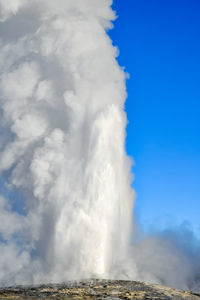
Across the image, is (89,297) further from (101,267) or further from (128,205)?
(128,205)

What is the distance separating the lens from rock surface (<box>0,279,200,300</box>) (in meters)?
33.2

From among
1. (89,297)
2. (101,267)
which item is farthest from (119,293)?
(101,267)

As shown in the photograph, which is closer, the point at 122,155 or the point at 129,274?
the point at 129,274

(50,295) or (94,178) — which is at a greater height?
(94,178)

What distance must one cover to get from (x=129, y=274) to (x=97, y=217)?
10.9m

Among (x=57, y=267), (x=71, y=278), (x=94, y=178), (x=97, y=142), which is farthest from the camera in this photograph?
(x=97, y=142)

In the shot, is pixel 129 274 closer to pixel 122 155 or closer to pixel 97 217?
pixel 97 217

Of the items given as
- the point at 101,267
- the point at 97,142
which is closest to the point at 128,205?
the point at 97,142

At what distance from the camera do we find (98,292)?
116 ft

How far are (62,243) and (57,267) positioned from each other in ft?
12.7

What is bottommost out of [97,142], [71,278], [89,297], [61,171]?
[89,297]

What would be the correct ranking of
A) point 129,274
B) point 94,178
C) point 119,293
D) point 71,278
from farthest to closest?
1. point 94,178
2. point 129,274
3. point 71,278
4. point 119,293

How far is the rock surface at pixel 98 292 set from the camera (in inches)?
1308

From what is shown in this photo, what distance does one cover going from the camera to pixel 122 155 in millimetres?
68062
